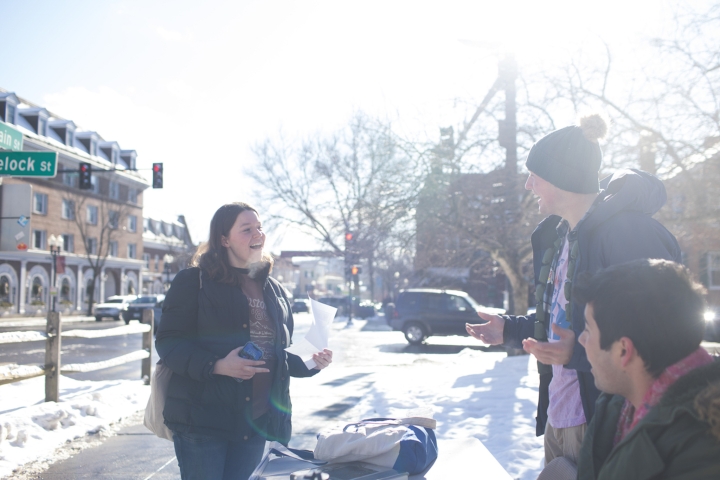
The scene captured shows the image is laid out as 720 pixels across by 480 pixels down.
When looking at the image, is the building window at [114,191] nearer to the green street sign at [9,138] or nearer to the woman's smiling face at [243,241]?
the green street sign at [9,138]

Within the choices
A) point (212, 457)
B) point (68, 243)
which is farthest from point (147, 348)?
point (68, 243)

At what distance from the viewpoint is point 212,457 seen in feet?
8.54

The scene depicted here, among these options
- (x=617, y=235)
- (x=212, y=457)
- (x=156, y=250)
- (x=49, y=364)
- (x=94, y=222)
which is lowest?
(x=49, y=364)

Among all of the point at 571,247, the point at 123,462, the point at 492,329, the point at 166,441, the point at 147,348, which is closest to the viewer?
the point at 571,247

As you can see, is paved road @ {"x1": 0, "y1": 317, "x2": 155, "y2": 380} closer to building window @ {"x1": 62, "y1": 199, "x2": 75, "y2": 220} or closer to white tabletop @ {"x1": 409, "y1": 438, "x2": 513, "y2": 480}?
white tabletop @ {"x1": 409, "y1": 438, "x2": 513, "y2": 480}

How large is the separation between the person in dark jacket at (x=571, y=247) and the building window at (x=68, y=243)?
162 ft

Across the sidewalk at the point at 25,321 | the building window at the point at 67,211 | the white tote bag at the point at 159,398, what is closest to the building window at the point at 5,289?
the sidewalk at the point at 25,321

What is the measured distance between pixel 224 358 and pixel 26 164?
21.3 ft

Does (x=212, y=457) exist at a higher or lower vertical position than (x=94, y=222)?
lower

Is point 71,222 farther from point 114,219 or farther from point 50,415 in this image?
point 50,415

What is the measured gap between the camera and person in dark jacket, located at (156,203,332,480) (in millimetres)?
2584

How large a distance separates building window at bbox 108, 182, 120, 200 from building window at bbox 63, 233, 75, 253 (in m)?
5.30

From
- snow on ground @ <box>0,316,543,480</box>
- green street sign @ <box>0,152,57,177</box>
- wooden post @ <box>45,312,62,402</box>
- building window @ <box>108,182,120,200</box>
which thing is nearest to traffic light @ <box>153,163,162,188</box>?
snow on ground @ <box>0,316,543,480</box>

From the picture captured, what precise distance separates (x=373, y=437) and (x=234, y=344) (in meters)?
0.75
